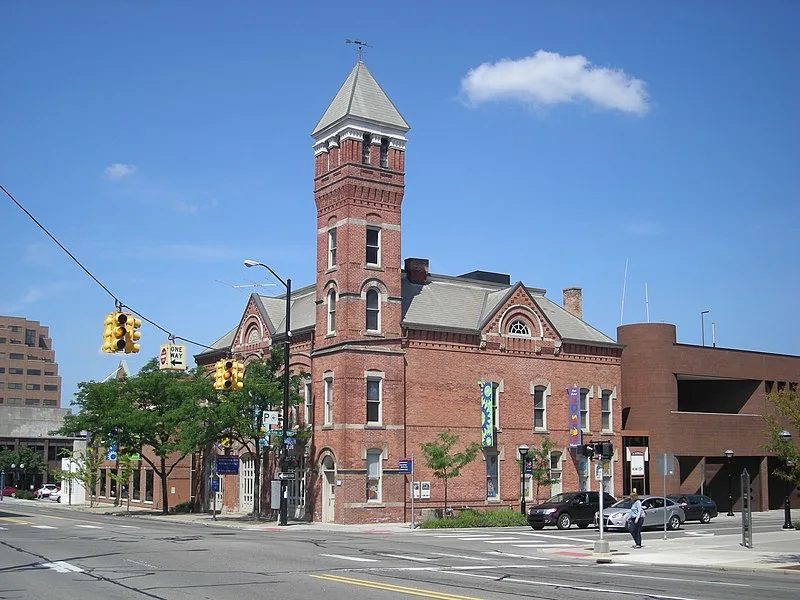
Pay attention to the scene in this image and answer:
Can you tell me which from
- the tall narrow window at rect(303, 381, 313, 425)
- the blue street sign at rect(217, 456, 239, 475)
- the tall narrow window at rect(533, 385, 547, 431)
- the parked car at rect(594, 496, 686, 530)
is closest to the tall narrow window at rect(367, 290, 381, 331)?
the tall narrow window at rect(303, 381, 313, 425)

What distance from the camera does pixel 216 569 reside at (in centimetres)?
2117

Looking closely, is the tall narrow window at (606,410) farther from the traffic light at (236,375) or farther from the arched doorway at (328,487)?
the traffic light at (236,375)

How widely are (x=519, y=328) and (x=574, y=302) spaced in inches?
315

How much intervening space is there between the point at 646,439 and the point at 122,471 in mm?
36678

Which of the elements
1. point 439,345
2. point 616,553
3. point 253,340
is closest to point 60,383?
point 253,340

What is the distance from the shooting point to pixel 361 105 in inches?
1869

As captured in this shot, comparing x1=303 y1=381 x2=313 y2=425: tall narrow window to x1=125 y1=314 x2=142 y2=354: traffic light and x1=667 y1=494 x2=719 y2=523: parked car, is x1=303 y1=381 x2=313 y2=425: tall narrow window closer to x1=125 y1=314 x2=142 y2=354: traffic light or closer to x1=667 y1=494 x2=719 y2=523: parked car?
x1=667 y1=494 x2=719 y2=523: parked car

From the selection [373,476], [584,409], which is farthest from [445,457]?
[584,409]

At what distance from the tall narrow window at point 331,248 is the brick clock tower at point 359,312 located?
2.0 inches

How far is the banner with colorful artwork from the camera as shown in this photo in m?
48.2

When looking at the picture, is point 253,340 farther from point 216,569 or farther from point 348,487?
point 216,569

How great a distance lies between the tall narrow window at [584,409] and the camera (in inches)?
2076

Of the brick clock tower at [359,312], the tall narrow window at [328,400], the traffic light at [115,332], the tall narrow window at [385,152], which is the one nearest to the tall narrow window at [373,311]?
the brick clock tower at [359,312]

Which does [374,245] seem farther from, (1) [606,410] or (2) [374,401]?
(1) [606,410]
